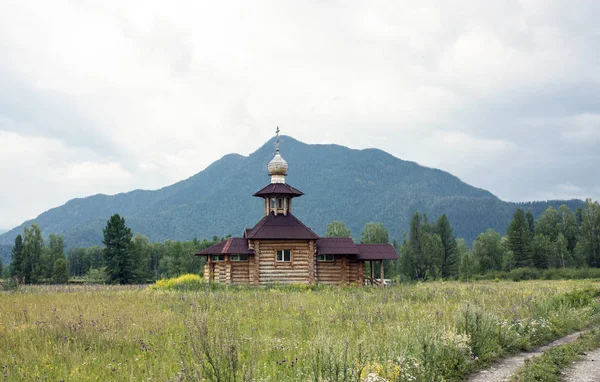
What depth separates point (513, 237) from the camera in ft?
245

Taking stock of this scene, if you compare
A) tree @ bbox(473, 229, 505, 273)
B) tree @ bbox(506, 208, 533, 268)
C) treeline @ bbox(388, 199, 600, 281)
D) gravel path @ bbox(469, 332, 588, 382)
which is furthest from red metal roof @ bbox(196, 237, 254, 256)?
tree @ bbox(506, 208, 533, 268)

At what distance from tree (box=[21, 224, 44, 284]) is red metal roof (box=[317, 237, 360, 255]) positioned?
49986mm

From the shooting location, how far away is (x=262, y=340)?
1186 centimetres

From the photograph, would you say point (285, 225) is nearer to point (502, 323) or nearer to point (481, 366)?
point (502, 323)

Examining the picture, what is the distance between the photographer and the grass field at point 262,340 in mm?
8328

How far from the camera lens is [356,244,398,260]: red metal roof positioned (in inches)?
1394

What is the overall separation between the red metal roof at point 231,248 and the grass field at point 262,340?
1566 cm

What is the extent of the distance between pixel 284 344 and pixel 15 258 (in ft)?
242

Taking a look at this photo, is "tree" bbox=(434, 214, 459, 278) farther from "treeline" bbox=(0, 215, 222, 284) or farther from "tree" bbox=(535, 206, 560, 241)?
"treeline" bbox=(0, 215, 222, 284)

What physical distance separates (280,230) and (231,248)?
11.9 feet

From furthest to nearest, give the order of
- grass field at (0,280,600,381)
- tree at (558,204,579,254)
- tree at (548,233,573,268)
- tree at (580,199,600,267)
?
tree at (558,204,579,254) < tree at (548,233,573,268) < tree at (580,199,600,267) < grass field at (0,280,600,381)

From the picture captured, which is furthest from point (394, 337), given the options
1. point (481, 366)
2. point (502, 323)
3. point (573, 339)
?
point (573, 339)

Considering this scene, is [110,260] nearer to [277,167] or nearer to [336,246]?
[277,167]

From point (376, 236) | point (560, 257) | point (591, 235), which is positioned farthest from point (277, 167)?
point (560, 257)
